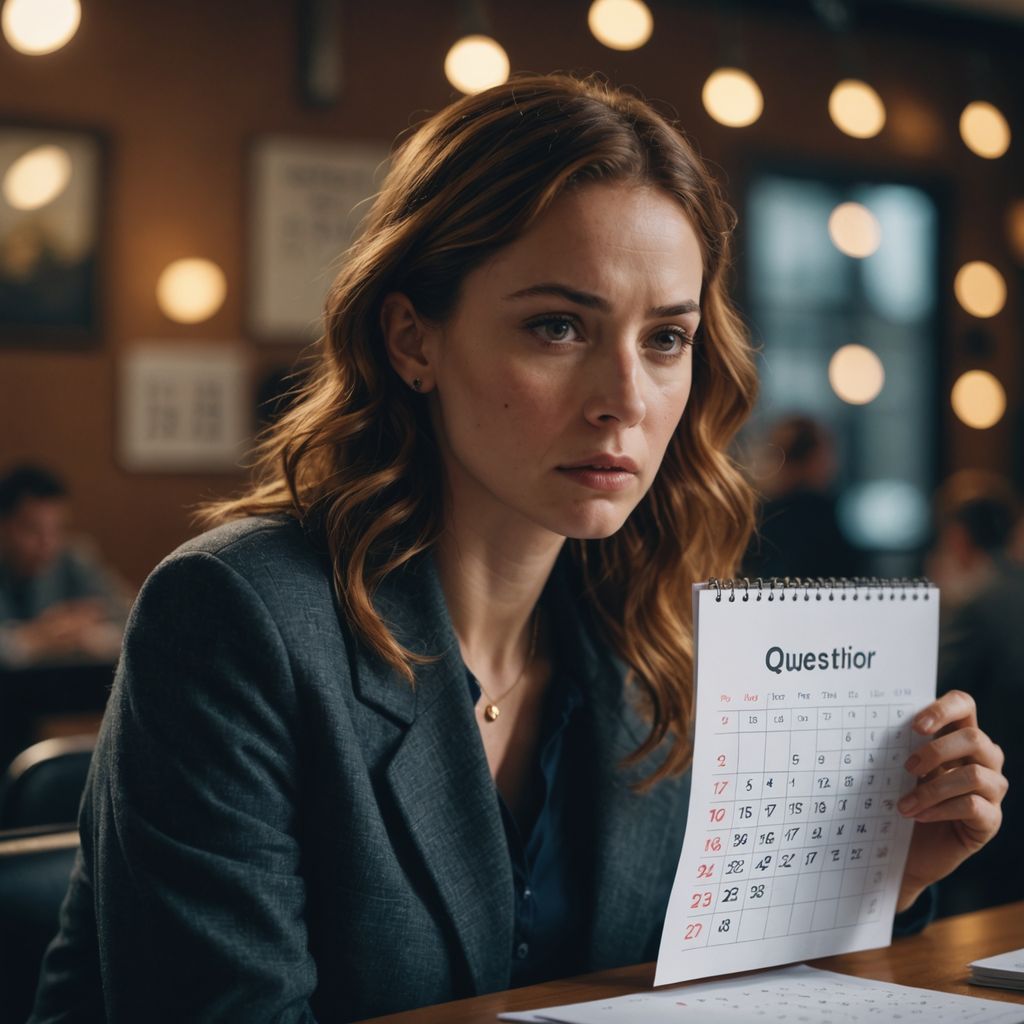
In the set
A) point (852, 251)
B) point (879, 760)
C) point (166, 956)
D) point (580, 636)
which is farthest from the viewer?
point (852, 251)

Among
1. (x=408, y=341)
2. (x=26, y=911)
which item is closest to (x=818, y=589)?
(x=408, y=341)

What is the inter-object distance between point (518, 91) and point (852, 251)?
4.71 meters

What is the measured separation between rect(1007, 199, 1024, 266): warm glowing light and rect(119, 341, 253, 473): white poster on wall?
4.26 meters

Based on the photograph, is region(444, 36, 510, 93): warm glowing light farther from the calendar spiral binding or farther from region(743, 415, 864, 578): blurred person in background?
the calendar spiral binding

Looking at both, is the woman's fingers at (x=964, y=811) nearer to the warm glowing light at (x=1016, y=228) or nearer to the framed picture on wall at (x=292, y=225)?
the framed picture on wall at (x=292, y=225)

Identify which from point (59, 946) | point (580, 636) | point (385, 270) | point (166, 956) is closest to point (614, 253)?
point (385, 270)

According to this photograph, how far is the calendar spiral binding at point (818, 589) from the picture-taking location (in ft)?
3.92

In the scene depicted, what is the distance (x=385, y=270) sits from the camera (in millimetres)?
1431

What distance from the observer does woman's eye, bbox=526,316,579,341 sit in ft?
4.31

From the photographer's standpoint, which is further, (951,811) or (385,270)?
(385,270)

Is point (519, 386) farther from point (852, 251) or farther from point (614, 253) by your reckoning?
point (852, 251)

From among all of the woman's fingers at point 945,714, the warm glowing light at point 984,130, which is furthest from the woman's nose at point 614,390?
the warm glowing light at point 984,130

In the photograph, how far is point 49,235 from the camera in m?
5.37

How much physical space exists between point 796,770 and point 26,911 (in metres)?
0.79
